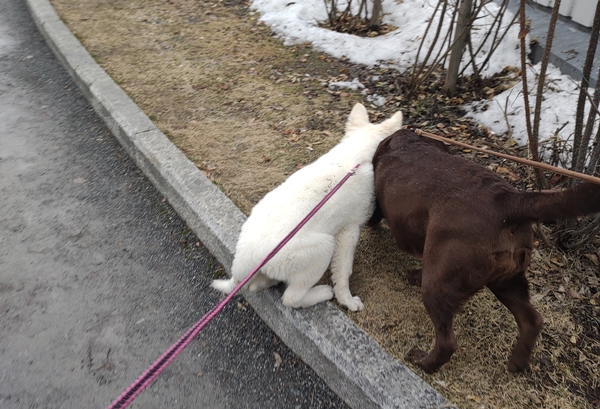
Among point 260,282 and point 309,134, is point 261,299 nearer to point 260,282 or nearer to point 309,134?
point 260,282

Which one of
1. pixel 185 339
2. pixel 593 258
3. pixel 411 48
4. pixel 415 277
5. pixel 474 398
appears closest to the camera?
pixel 185 339

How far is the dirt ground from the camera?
8.19 feet

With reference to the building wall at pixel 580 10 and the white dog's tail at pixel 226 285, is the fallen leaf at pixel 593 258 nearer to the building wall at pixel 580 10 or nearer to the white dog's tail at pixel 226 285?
the white dog's tail at pixel 226 285

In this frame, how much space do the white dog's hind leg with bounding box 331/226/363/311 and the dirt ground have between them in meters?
0.09

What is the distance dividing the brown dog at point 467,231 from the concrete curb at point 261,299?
A: 284 millimetres

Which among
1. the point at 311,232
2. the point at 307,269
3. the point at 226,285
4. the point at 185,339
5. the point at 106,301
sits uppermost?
the point at 185,339

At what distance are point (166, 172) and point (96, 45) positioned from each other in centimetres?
339

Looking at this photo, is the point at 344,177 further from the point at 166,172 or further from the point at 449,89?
the point at 449,89

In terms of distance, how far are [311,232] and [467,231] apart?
0.85 metres

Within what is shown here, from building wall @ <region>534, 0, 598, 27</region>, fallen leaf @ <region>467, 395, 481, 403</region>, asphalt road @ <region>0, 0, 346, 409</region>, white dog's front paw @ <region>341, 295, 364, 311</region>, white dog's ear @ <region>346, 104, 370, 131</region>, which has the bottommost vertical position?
asphalt road @ <region>0, 0, 346, 409</region>

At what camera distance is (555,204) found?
6.47ft

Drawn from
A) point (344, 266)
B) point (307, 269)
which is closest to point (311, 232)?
point (307, 269)

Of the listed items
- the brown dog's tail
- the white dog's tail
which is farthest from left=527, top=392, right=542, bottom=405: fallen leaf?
the white dog's tail

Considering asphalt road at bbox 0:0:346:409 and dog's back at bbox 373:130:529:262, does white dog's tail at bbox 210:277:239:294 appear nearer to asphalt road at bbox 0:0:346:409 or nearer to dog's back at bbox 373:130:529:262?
asphalt road at bbox 0:0:346:409
